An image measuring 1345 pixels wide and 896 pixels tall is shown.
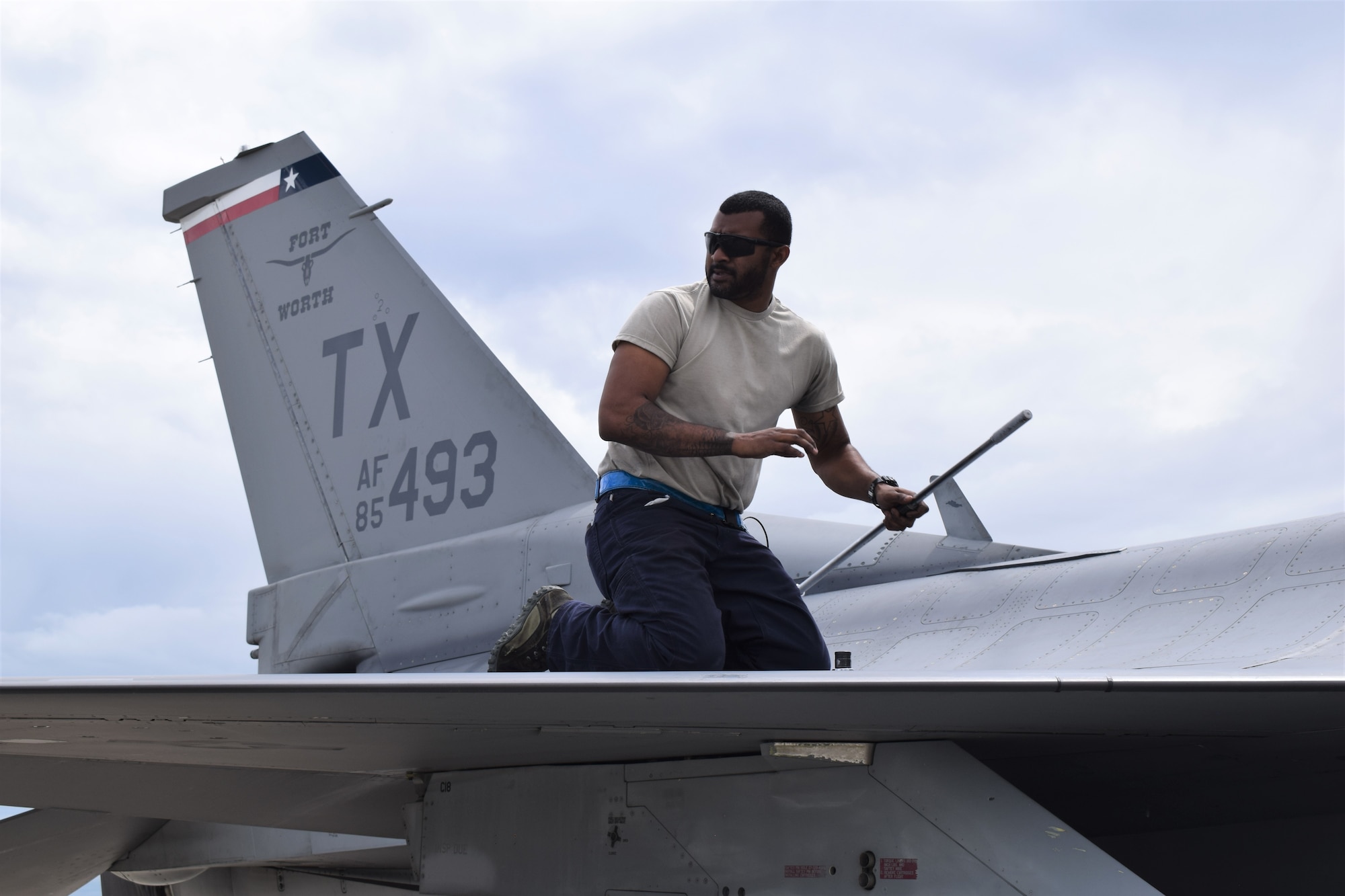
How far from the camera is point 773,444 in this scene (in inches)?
97.7

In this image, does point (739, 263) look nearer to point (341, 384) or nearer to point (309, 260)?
point (341, 384)

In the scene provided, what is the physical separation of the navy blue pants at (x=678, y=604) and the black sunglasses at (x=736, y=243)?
1.97 ft

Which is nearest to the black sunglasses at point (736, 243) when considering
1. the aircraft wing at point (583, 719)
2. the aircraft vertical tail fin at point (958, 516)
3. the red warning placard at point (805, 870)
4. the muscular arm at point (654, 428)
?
the muscular arm at point (654, 428)

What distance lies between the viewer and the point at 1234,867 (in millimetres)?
3016

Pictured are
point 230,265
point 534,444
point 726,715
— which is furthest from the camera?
point 230,265

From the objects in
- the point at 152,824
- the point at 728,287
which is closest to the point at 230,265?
the point at 152,824

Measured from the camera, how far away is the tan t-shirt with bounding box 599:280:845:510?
9.16 feet

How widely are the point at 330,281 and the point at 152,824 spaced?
3.04 m

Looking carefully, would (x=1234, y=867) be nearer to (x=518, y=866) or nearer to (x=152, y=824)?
(x=518, y=866)

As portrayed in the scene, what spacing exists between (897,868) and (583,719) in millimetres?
656

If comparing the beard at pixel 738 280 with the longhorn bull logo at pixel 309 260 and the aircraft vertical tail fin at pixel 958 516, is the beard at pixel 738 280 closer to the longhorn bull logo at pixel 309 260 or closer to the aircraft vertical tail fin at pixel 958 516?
the aircraft vertical tail fin at pixel 958 516

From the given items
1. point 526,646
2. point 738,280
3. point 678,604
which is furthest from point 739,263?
point 526,646

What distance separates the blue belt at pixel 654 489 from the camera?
285 centimetres

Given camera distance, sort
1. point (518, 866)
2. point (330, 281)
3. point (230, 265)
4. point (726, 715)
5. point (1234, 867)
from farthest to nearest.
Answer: point (230, 265)
point (330, 281)
point (1234, 867)
point (518, 866)
point (726, 715)
